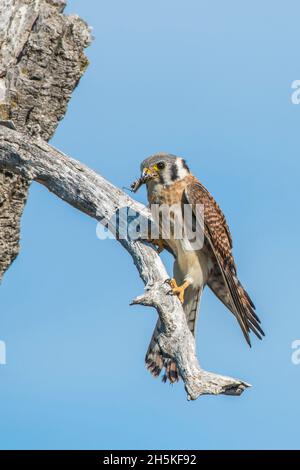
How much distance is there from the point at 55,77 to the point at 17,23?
0.46 m

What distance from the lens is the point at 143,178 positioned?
792 centimetres

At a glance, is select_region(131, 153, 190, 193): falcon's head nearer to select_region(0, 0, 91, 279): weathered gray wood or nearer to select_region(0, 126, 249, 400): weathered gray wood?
select_region(0, 126, 249, 400): weathered gray wood

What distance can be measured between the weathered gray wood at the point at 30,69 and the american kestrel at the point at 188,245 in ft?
2.91

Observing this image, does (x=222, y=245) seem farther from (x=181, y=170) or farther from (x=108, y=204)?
(x=108, y=204)

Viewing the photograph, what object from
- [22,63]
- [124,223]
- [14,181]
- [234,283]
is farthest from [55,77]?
[234,283]

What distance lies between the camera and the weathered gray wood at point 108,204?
611 cm

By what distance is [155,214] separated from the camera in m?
7.75

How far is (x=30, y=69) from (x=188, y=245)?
171 cm

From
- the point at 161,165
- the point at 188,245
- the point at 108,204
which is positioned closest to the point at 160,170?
the point at 161,165

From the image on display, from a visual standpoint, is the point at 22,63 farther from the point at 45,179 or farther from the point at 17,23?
the point at 45,179

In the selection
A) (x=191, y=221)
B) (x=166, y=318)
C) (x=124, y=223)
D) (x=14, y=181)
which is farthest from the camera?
(x=191, y=221)

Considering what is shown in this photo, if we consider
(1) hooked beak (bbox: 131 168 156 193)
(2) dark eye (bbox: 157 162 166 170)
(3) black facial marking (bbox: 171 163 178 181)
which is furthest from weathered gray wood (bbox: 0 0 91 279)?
(3) black facial marking (bbox: 171 163 178 181)

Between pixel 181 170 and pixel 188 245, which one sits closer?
pixel 188 245

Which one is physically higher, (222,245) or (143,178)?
(143,178)
